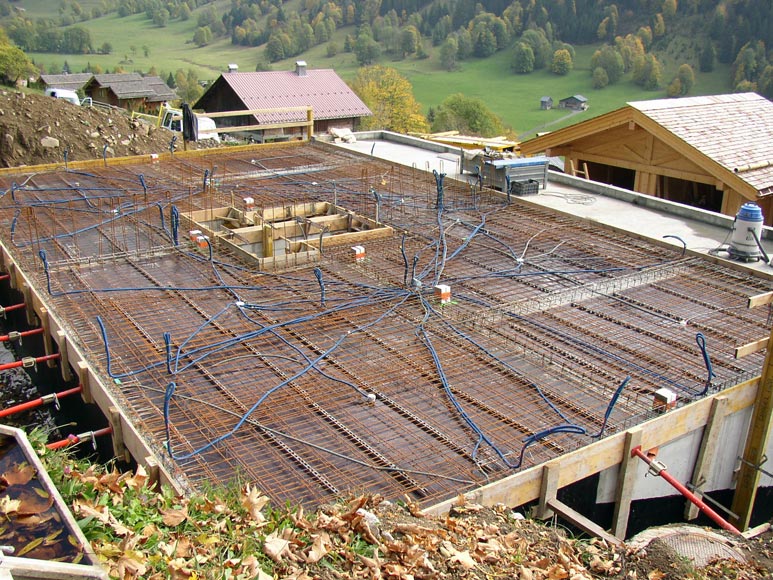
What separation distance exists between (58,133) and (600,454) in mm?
19858

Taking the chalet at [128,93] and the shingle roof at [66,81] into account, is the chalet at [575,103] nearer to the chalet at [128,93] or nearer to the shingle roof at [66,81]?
the chalet at [128,93]

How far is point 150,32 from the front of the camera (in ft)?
468

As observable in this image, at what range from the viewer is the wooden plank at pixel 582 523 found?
Answer: 6.48 m

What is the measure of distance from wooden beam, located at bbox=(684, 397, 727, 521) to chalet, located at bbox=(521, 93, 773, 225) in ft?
24.9

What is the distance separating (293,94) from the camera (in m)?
43.0

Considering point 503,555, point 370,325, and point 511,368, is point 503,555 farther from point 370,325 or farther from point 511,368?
point 370,325

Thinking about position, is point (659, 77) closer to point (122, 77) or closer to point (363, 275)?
point (122, 77)

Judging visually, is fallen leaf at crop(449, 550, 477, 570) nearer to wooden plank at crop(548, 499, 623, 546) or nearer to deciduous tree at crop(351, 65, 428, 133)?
wooden plank at crop(548, 499, 623, 546)

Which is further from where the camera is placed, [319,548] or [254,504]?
[254,504]

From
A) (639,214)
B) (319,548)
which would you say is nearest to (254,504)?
(319,548)

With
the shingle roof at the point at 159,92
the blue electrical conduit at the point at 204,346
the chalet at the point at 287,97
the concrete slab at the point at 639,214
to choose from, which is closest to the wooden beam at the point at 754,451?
the concrete slab at the point at 639,214

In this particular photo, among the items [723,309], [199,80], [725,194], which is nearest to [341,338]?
[723,309]

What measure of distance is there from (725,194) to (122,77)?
167 ft

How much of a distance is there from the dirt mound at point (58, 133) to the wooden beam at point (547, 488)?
17.7 meters
